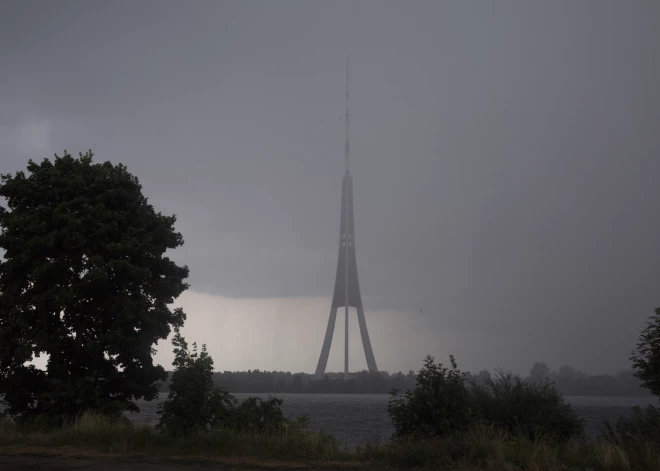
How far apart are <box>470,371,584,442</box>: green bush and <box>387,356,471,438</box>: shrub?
4.03ft

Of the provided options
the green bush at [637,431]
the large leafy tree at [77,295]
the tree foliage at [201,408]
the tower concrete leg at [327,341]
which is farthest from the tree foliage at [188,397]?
the tower concrete leg at [327,341]

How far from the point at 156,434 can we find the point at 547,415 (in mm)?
10925

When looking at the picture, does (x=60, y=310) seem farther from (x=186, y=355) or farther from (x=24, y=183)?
(x=186, y=355)

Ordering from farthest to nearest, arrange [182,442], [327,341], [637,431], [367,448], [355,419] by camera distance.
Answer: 1. [327,341]
2. [355,419]
3. [637,431]
4. [182,442]
5. [367,448]

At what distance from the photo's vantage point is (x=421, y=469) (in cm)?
1127

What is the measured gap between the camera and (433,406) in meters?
13.8

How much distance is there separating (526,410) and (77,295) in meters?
14.1

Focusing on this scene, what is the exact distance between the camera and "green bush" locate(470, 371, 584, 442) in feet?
50.5

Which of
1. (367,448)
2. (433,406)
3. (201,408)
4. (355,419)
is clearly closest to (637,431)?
(433,406)

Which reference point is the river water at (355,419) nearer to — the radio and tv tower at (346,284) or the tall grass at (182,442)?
the tall grass at (182,442)

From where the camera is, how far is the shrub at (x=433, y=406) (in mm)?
13578

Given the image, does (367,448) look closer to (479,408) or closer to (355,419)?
(479,408)

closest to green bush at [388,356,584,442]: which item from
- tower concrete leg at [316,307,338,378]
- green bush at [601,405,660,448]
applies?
green bush at [601,405,660,448]

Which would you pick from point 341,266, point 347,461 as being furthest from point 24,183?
point 341,266
